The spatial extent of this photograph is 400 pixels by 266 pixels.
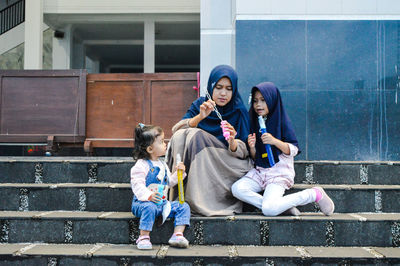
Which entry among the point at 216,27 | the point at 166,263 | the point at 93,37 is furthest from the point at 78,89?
the point at 93,37

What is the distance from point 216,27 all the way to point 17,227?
3562mm

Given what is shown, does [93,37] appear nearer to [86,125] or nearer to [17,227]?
[86,125]

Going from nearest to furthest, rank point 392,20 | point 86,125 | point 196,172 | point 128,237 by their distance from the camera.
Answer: point 128,237
point 196,172
point 392,20
point 86,125

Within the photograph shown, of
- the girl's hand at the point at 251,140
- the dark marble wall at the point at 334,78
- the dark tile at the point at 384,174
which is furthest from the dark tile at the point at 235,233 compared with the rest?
the dark marble wall at the point at 334,78

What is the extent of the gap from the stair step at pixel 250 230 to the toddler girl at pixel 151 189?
104 mm

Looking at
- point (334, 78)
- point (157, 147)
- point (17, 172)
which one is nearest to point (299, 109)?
point (334, 78)

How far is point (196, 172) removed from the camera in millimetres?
2928

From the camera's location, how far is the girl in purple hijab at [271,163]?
2829mm

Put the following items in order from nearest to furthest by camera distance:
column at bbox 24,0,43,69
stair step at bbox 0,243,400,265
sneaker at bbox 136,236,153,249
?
stair step at bbox 0,243,400,265
sneaker at bbox 136,236,153,249
column at bbox 24,0,43,69

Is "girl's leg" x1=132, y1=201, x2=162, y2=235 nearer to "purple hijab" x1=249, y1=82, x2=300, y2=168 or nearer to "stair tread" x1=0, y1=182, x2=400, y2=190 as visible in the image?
"stair tread" x1=0, y1=182, x2=400, y2=190

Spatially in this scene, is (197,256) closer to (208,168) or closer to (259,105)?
(208,168)

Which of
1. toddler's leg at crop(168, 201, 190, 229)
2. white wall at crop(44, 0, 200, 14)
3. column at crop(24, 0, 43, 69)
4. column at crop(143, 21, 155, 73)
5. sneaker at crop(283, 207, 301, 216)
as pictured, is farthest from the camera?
column at crop(143, 21, 155, 73)

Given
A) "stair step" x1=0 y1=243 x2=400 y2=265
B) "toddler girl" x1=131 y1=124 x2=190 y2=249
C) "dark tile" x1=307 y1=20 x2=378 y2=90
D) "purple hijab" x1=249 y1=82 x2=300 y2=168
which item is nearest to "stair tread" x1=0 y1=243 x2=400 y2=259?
"stair step" x1=0 y1=243 x2=400 y2=265

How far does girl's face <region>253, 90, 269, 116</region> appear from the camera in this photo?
309cm
